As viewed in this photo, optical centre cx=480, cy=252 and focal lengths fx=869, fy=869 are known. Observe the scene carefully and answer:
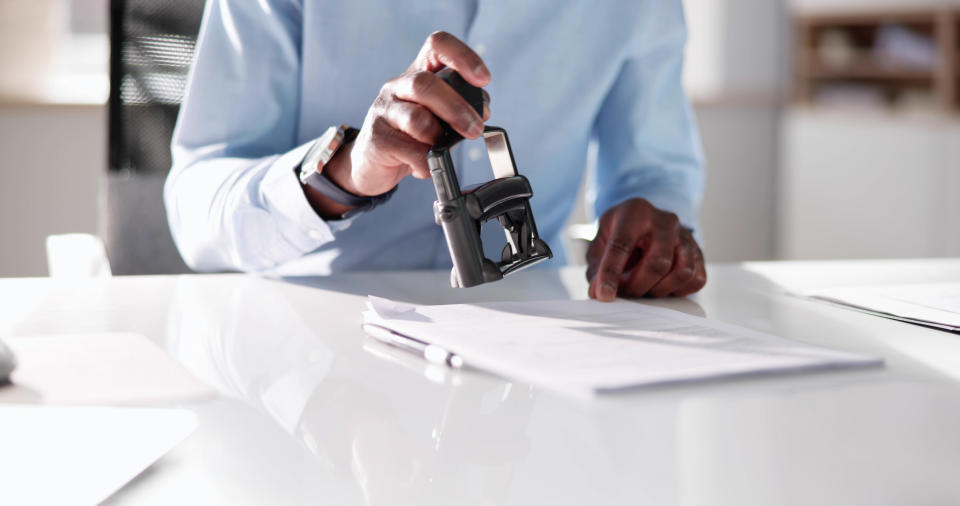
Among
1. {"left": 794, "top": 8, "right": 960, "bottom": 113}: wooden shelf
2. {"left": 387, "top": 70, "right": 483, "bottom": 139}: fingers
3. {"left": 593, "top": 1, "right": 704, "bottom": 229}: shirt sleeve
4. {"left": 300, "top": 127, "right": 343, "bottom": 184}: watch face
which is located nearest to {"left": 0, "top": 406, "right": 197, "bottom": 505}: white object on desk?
{"left": 387, "top": 70, "right": 483, "bottom": 139}: fingers

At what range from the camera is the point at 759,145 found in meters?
3.77

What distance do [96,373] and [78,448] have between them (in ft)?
0.55

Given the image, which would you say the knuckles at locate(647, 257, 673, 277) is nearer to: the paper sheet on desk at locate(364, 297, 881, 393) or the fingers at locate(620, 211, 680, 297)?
the fingers at locate(620, 211, 680, 297)

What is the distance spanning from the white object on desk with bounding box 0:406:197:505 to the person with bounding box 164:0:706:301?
0.43 meters

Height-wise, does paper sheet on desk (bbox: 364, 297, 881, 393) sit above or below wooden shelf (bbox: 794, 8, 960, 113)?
below

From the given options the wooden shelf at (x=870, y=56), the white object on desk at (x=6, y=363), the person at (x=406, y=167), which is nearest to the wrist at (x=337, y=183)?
the person at (x=406, y=167)

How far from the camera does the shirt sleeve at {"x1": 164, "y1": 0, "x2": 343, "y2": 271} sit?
1018 mm

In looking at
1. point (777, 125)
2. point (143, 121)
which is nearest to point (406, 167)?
point (143, 121)

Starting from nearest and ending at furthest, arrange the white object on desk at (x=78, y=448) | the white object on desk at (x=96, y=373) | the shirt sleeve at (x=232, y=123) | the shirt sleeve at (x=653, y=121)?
the white object on desk at (x=78, y=448) < the white object on desk at (x=96, y=373) < the shirt sleeve at (x=232, y=123) < the shirt sleeve at (x=653, y=121)

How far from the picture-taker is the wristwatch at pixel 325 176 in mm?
816

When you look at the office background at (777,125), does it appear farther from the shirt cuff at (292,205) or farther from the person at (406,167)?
the shirt cuff at (292,205)

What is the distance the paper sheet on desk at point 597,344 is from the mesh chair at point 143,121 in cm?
80

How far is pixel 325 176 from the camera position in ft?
2.80

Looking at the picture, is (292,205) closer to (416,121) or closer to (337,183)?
(337,183)
